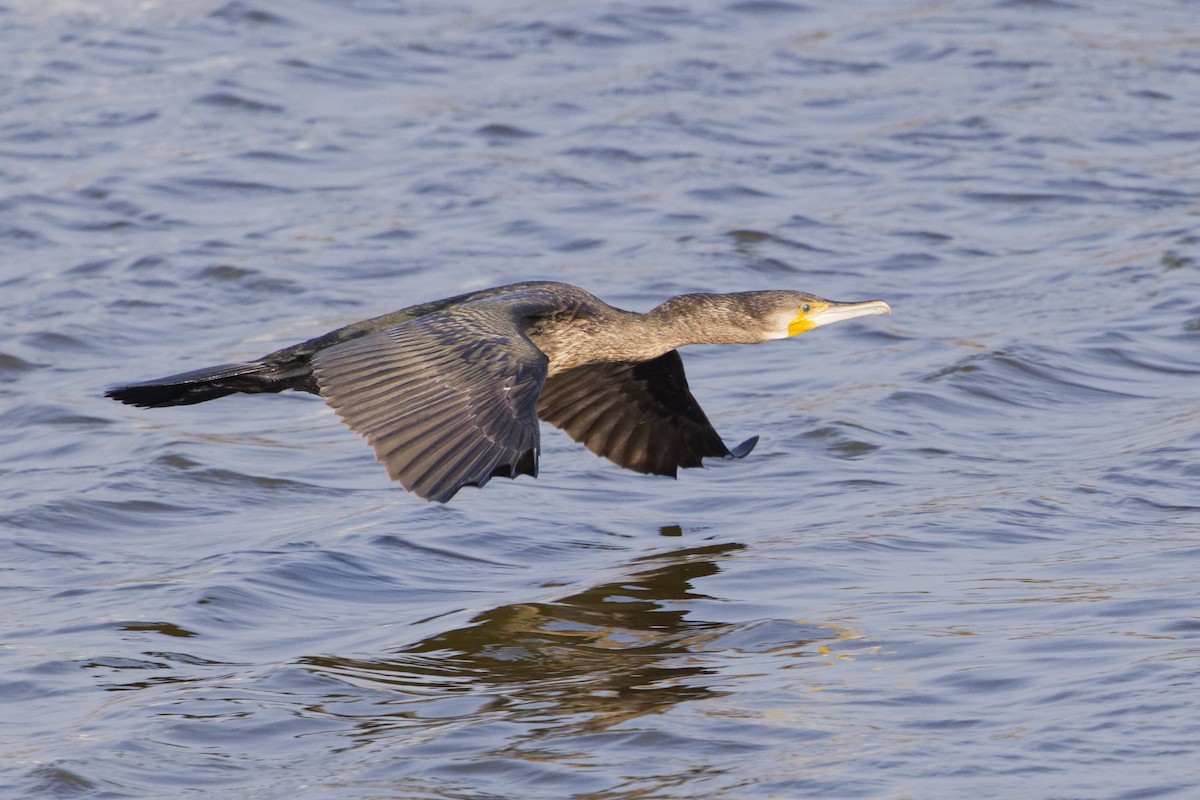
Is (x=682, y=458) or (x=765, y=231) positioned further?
(x=765, y=231)

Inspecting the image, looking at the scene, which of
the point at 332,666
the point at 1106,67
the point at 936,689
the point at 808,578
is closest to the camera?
the point at 936,689

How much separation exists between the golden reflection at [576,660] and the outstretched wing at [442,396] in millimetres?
645

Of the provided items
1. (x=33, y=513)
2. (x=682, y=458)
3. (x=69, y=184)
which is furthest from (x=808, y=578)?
(x=69, y=184)

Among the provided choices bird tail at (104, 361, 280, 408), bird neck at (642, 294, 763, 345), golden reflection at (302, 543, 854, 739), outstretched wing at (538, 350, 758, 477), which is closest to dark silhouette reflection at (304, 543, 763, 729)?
golden reflection at (302, 543, 854, 739)

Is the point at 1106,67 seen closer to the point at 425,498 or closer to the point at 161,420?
the point at 161,420

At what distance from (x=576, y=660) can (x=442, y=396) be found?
0.95 metres

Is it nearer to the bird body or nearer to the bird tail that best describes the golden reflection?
the bird body

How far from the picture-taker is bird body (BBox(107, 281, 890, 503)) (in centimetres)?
541

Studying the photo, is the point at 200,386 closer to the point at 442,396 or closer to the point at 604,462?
the point at 442,396

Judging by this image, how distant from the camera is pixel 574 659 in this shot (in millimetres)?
5656

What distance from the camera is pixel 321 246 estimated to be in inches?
437

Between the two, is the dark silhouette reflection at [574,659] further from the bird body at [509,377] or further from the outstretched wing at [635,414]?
the outstretched wing at [635,414]

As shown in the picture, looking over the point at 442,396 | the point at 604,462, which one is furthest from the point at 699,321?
the point at 442,396

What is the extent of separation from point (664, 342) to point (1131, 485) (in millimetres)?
1994
